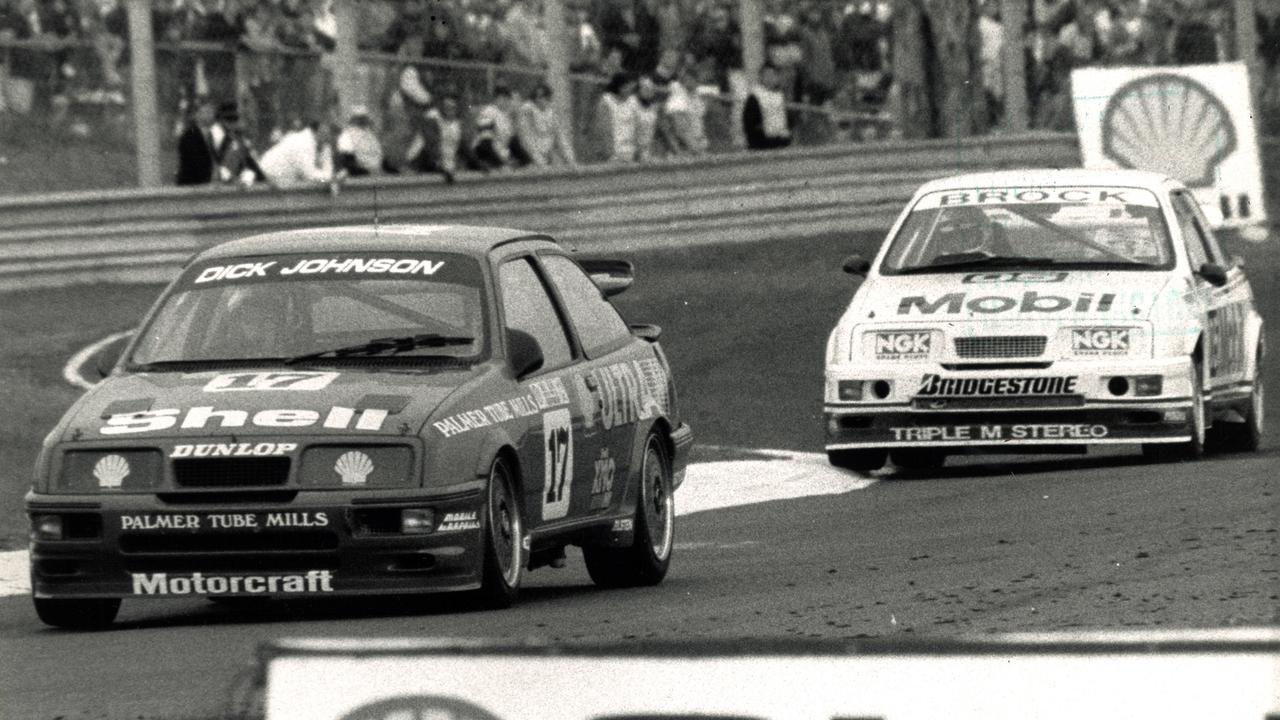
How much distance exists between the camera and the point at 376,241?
32.9ft

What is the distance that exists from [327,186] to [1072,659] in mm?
19522

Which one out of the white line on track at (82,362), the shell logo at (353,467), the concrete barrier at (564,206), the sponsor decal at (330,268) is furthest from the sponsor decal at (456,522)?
the concrete barrier at (564,206)

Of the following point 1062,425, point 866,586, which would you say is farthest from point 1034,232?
point 866,586

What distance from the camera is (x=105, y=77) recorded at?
72.2ft

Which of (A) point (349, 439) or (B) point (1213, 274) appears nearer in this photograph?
(A) point (349, 439)

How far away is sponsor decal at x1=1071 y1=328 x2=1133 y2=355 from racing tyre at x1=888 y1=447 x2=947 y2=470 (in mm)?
1084

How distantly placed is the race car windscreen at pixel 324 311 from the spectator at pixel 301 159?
13.0 metres

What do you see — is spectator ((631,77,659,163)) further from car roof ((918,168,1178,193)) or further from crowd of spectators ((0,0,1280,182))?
car roof ((918,168,1178,193))

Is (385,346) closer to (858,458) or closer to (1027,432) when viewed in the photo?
(1027,432)

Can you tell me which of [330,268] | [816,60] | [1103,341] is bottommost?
[1103,341]

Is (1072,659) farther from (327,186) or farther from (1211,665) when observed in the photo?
(327,186)

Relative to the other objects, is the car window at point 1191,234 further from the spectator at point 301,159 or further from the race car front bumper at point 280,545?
the spectator at point 301,159

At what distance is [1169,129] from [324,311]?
55.7ft

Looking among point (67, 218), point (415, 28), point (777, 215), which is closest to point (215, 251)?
point (67, 218)
